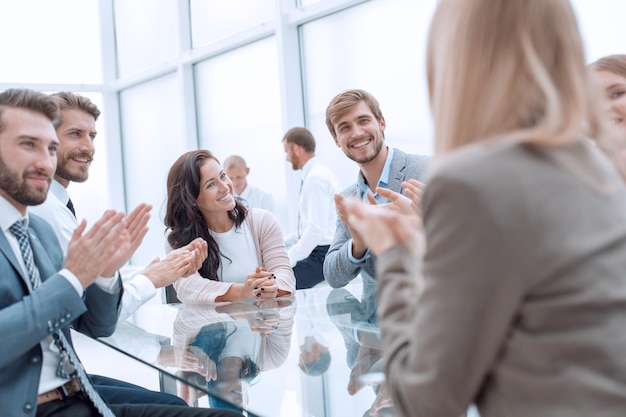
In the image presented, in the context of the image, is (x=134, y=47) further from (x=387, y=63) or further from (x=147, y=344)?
(x=147, y=344)

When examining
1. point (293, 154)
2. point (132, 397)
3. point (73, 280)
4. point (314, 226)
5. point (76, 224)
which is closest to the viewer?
point (73, 280)

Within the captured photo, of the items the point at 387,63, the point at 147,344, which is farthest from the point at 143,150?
the point at 147,344

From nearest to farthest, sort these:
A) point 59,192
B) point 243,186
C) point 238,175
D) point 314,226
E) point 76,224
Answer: point 76,224
point 59,192
point 314,226
point 238,175
point 243,186

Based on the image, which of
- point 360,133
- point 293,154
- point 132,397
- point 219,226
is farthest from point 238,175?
point 132,397

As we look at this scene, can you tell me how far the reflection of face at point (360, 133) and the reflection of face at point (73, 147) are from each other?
1.18 metres

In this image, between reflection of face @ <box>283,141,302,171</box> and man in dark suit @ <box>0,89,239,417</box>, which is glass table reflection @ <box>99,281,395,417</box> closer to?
man in dark suit @ <box>0,89,239,417</box>

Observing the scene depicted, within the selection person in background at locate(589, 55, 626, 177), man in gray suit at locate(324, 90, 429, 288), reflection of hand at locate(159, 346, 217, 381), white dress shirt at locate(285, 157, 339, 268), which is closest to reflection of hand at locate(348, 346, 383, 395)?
reflection of hand at locate(159, 346, 217, 381)

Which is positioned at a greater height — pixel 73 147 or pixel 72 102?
pixel 72 102

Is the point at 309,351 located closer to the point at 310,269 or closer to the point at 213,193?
the point at 213,193

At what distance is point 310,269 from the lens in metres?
5.04

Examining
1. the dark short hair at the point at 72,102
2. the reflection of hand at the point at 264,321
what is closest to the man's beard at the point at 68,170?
the dark short hair at the point at 72,102

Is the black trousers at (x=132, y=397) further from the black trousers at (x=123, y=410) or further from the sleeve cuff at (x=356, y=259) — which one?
the sleeve cuff at (x=356, y=259)

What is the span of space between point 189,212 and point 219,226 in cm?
17

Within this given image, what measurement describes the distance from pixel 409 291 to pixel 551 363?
0.24 meters
